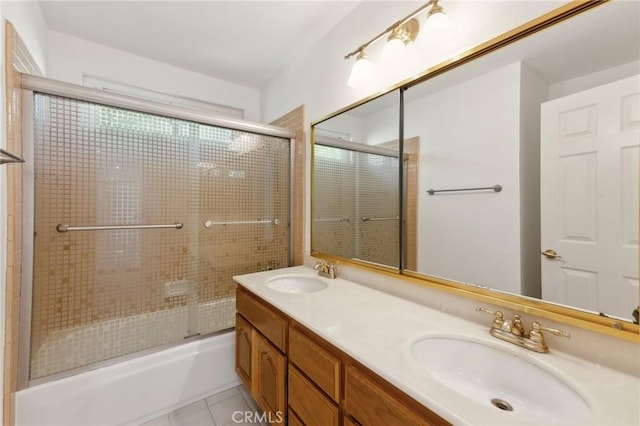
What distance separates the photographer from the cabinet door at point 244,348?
4.79ft

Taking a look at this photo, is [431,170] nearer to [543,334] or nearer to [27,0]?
[543,334]

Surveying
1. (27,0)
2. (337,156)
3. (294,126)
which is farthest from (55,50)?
(337,156)

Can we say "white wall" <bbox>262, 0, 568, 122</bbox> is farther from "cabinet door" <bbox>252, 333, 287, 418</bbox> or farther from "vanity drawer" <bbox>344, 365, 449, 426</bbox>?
"cabinet door" <bbox>252, 333, 287, 418</bbox>

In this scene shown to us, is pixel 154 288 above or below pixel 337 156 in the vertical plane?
below

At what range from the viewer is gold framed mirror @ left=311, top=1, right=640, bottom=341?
0.71 m

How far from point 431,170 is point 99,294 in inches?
75.2

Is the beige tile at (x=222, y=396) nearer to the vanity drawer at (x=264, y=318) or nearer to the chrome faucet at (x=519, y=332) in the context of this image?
the vanity drawer at (x=264, y=318)

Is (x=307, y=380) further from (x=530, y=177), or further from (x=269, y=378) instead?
(x=530, y=177)

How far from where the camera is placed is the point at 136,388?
147 centimetres

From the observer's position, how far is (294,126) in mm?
2113

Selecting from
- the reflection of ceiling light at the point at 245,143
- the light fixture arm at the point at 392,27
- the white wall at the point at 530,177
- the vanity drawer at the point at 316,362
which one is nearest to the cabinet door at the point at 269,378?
the vanity drawer at the point at 316,362

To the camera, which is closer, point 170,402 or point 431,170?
point 431,170

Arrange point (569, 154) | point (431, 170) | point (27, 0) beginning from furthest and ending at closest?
point (27, 0), point (431, 170), point (569, 154)

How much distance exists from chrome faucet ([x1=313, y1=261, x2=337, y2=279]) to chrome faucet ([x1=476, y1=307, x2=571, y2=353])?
2.86 ft
